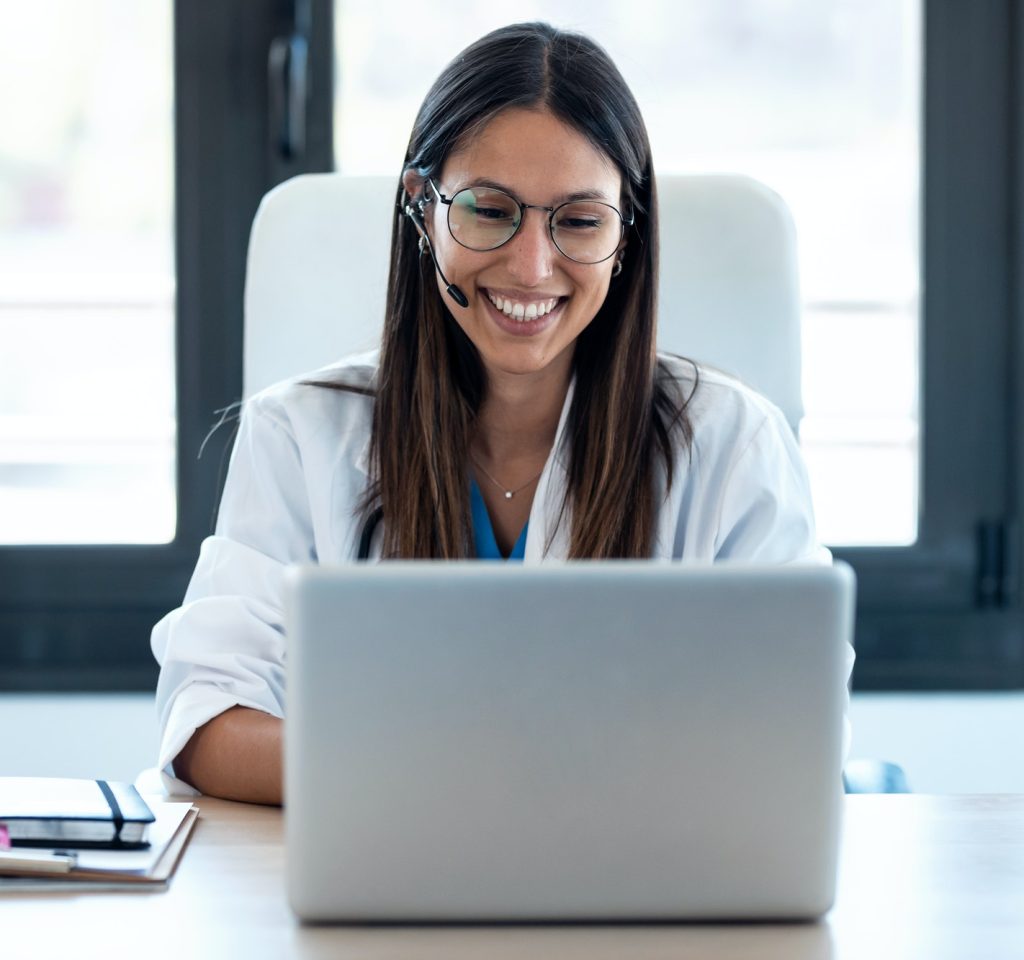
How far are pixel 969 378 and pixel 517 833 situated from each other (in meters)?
1.68

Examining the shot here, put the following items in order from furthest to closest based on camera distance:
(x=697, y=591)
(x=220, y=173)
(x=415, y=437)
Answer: (x=220, y=173), (x=415, y=437), (x=697, y=591)

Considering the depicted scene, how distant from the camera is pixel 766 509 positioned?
1.29 m

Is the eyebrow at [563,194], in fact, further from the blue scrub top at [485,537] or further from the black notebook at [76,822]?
the black notebook at [76,822]

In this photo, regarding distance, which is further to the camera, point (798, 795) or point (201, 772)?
point (201, 772)

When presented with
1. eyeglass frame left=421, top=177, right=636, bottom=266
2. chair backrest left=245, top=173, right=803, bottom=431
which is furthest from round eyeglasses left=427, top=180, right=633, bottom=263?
chair backrest left=245, top=173, right=803, bottom=431

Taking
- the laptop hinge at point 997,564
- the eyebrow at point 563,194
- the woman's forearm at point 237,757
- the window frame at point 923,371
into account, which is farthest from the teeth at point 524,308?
the laptop hinge at point 997,564

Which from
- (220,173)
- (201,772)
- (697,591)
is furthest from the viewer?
(220,173)

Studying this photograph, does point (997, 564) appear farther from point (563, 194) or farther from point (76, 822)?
point (76, 822)

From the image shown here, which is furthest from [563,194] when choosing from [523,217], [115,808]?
[115,808]

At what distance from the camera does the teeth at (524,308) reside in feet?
4.27

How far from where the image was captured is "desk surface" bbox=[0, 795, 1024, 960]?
2.23 ft

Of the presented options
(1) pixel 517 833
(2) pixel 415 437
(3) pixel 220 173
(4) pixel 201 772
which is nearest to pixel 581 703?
(1) pixel 517 833

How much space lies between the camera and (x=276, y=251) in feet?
4.59

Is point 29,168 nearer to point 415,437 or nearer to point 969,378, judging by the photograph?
point 415,437
